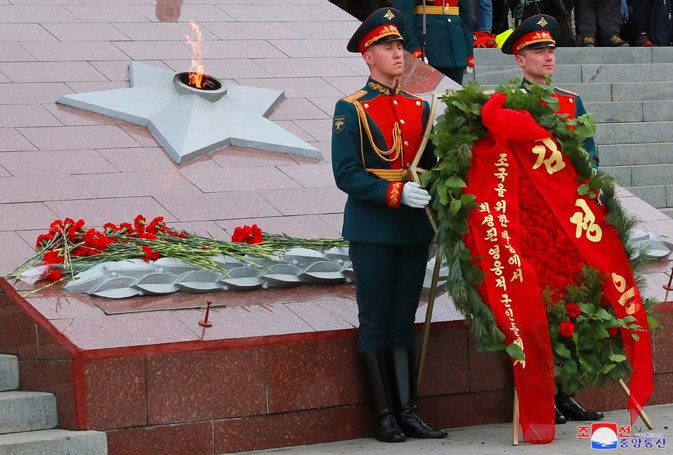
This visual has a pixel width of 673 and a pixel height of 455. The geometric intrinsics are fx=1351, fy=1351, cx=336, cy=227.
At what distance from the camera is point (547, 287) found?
19.4ft

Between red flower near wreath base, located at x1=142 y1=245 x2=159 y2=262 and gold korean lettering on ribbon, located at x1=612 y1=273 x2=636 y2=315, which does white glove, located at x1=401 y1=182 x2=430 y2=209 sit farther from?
red flower near wreath base, located at x1=142 y1=245 x2=159 y2=262

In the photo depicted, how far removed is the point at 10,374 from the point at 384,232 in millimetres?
1824

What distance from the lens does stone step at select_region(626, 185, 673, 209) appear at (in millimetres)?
10117

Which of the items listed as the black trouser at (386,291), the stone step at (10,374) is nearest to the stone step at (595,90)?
the black trouser at (386,291)

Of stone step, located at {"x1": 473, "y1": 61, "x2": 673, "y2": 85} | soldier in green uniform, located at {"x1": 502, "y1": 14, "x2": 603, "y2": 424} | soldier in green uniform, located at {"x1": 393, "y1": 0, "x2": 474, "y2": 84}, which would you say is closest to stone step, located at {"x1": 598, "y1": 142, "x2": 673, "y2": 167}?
stone step, located at {"x1": 473, "y1": 61, "x2": 673, "y2": 85}

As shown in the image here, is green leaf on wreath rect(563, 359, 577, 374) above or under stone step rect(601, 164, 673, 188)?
above

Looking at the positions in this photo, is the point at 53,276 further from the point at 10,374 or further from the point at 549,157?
the point at 549,157

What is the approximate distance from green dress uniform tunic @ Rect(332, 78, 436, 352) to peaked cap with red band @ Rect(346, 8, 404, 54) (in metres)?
0.24

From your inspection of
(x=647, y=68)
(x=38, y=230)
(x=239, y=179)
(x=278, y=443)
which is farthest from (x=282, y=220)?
(x=647, y=68)

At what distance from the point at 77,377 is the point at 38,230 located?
165 cm

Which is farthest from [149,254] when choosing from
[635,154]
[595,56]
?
[595,56]

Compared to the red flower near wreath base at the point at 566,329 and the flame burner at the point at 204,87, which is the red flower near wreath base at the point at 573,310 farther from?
the flame burner at the point at 204,87

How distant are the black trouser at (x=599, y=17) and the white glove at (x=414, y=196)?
737 centimetres

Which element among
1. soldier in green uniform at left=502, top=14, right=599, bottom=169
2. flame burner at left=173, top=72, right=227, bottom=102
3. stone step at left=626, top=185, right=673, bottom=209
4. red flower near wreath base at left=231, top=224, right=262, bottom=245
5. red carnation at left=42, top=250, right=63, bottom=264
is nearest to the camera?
red carnation at left=42, top=250, right=63, bottom=264
